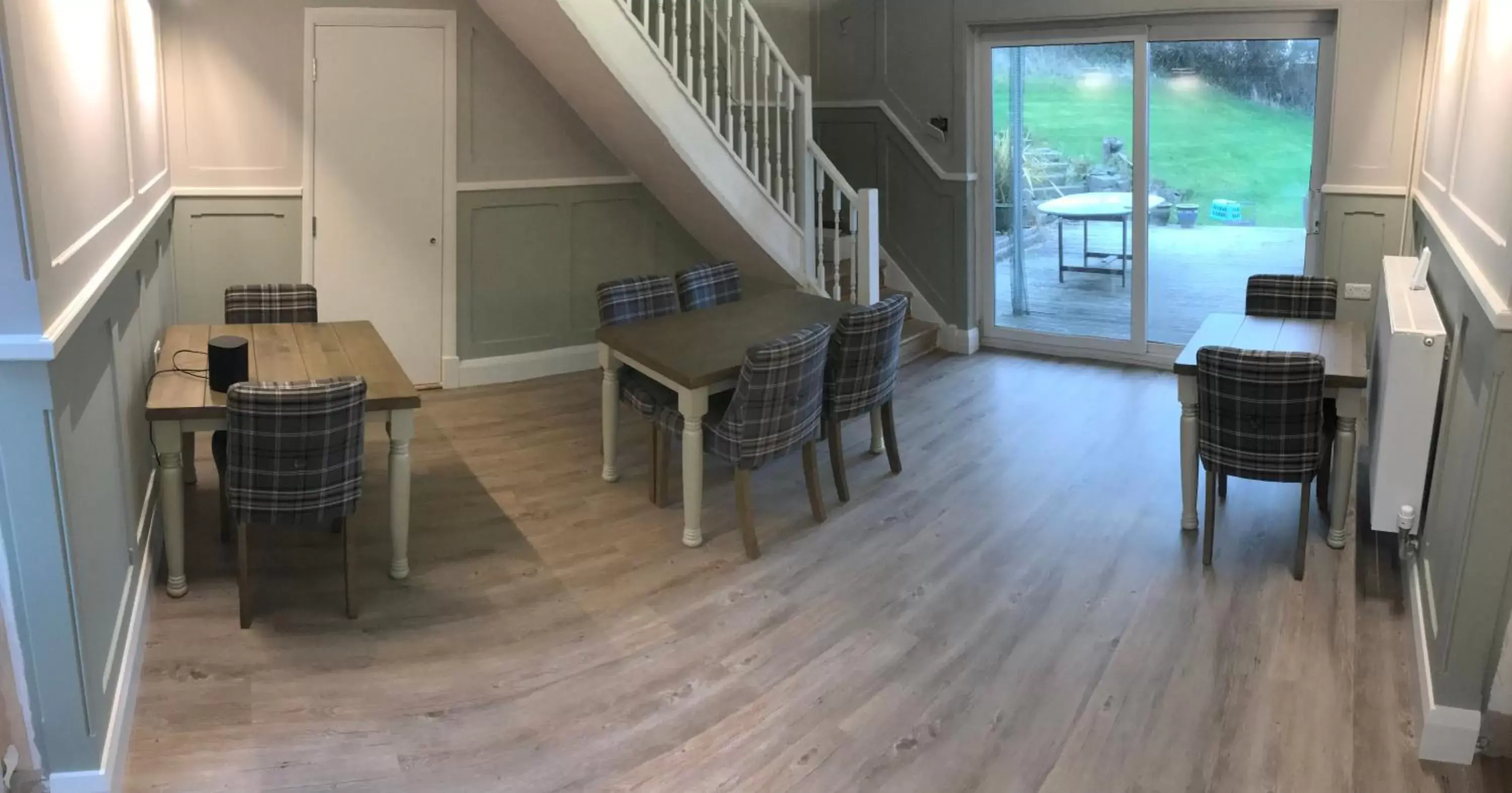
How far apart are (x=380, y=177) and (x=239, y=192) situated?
0.72 m

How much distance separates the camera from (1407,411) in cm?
366

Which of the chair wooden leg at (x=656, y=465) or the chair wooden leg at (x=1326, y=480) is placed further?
the chair wooden leg at (x=656, y=465)

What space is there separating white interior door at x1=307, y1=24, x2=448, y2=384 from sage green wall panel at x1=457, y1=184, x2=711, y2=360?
0.73ft

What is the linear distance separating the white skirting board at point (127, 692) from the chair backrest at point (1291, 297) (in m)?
4.68

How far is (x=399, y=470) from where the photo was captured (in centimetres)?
396

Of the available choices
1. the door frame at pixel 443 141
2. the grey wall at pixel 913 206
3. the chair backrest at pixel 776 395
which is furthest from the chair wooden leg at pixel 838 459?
the grey wall at pixel 913 206

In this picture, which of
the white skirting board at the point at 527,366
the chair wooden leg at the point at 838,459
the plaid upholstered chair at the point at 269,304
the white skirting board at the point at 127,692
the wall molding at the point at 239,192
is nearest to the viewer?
the white skirting board at the point at 127,692

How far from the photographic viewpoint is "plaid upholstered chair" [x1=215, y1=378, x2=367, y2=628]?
11.4ft

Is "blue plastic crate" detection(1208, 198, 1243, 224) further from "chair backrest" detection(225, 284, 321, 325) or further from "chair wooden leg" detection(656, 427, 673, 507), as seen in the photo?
"chair backrest" detection(225, 284, 321, 325)

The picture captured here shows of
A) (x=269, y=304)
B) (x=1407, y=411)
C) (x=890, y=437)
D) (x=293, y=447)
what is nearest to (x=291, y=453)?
(x=293, y=447)

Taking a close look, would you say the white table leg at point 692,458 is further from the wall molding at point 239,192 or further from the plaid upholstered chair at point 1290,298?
the wall molding at point 239,192

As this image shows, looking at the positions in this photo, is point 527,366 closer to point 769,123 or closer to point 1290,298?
point 769,123

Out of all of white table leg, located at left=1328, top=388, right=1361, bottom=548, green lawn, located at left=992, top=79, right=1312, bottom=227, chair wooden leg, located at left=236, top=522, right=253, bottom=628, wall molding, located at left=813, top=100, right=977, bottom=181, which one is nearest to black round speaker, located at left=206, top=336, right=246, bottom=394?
chair wooden leg, located at left=236, top=522, right=253, bottom=628

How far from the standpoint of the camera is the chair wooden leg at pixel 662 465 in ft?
15.9
